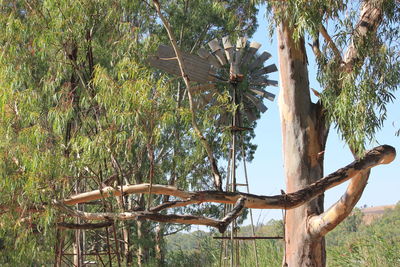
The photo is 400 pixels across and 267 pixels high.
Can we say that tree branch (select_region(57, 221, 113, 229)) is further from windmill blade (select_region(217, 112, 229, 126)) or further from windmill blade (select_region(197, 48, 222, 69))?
windmill blade (select_region(197, 48, 222, 69))

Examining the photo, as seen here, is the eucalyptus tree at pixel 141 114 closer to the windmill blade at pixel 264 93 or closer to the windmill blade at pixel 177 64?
the windmill blade at pixel 177 64

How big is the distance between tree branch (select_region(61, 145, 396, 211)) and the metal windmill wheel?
65.9 inches

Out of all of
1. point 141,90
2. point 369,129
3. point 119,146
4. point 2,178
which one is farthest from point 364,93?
point 2,178

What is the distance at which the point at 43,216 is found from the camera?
19.5ft

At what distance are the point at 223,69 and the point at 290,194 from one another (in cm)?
244

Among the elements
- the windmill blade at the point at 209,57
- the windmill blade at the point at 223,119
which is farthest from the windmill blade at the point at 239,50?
the windmill blade at the point at 223,119

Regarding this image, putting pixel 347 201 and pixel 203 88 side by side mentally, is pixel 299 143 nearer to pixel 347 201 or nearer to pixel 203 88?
pixel 347 201

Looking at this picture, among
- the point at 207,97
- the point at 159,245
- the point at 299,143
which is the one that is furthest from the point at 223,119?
the point at 159,245

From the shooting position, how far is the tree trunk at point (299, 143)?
6.41m

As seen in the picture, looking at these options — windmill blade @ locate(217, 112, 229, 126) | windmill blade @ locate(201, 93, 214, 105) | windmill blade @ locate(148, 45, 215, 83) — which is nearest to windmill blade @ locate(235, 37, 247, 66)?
windmill blade @ locate(148, 45, 215, 83)

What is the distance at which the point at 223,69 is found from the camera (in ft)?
24.7

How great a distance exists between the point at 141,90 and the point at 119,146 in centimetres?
77

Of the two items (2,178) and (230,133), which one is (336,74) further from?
(2,178)

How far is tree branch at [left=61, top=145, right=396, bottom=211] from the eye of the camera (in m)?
5.45
